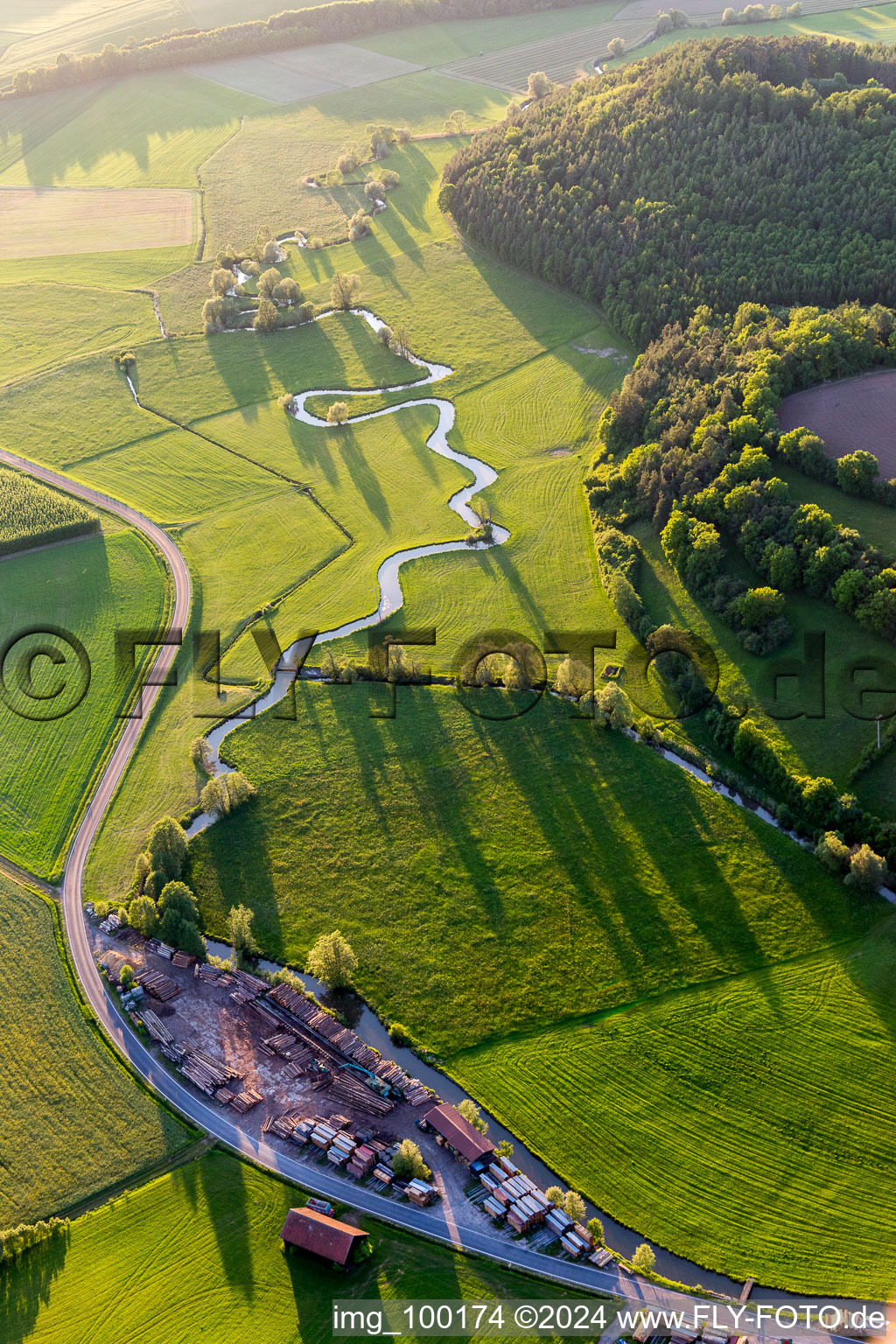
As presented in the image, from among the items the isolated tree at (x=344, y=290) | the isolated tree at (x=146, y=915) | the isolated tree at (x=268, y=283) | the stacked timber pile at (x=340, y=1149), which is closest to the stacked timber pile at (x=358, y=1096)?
the stacked timber pile at (x=340, y=1149)

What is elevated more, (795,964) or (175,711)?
(175,711)

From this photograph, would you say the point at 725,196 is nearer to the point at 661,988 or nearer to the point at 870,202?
the point at 870,202

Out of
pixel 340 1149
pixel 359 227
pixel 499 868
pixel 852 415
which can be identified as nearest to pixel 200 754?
pixel 499 868

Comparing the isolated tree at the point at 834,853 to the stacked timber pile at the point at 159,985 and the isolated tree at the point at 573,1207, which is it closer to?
the isolated tree at the point at 573,1207

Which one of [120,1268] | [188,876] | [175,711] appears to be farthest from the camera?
[175,711]

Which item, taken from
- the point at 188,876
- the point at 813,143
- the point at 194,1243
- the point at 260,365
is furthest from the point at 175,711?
the point at 813,143

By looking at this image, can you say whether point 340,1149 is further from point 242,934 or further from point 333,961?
point 242,934

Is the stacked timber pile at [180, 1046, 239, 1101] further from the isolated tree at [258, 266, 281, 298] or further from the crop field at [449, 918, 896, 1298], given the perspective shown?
the isolated tree at [258, 266, 281, 298]

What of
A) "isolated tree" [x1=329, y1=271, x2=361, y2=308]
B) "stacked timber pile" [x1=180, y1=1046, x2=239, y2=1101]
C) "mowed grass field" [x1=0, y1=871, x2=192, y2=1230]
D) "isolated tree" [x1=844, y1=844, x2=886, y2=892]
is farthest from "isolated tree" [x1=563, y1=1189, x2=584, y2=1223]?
"isolated tree" [x1=329, y1=271, x2=361, y2=308]
